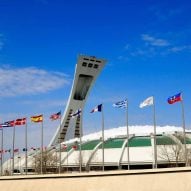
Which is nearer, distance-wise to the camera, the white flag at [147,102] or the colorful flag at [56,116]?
the white flag at [147,102]

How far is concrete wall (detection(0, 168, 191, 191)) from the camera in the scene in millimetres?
27656

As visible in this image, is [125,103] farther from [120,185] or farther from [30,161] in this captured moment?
[30,161]

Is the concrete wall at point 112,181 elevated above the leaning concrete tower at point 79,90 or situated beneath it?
situated beneath

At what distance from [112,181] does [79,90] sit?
8666cm

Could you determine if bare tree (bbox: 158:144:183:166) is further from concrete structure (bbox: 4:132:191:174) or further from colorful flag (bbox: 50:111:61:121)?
Answer: colorful flag (bbox: 50:111:61:121)

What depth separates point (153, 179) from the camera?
28.8 m

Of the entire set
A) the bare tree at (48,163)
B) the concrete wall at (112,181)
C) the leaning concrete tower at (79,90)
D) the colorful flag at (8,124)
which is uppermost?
the leaning concrete tower at (79,90)

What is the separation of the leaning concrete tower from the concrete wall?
71.9 meters

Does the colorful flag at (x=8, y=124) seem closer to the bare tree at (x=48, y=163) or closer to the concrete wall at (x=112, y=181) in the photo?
the concrete wall at (x=112, y=181)

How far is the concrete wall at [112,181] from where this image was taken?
27.7 meters

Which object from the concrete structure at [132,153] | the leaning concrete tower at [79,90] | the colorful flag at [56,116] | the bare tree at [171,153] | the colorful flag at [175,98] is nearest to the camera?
the colorful flag at [175,98]

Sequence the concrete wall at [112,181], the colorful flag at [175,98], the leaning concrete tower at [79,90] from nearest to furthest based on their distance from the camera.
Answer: the concrete wall at [112,181], the colorful flag at [175,98], the leaning concrete tower at [79,90]

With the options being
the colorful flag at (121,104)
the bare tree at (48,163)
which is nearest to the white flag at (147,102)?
the colorful flag at (121,104)

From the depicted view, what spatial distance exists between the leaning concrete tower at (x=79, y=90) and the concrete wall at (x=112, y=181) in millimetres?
71948
